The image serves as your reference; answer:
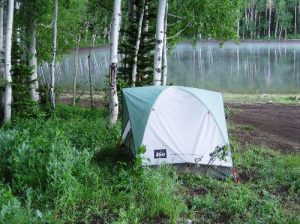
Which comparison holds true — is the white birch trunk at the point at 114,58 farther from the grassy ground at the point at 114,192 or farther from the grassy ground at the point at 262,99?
the grassy ground at the point at 262,99

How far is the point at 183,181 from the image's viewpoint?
866 cm

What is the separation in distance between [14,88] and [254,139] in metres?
7.51

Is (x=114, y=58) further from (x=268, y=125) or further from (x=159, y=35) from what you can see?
(x=268, y=125)

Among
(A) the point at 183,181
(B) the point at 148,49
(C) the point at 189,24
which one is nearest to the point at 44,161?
(A) the point at 183,181

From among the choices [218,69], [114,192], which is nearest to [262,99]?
[218,69]

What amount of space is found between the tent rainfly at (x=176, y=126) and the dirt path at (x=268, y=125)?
149 inches

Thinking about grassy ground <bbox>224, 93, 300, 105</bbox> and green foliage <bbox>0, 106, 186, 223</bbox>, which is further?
grassy ground <bbox>224, 93, 300, 105</bbox>

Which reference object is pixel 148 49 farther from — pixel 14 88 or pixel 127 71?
pixel 14 88

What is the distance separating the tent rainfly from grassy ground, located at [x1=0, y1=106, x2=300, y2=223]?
394 mm

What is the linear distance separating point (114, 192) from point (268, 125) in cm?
1020

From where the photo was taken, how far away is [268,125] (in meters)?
16.3

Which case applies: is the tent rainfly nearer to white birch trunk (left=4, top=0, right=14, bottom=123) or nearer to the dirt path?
the dirt path

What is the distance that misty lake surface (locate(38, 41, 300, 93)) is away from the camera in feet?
105

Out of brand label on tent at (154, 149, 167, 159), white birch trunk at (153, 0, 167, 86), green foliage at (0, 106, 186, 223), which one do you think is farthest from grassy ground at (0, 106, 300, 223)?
white birch trunk at (153, 0, 167, 86)
